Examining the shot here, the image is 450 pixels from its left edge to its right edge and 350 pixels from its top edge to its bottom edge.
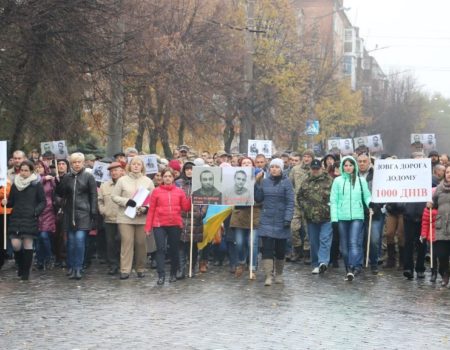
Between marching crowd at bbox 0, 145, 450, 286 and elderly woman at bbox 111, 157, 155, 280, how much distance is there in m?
0.02

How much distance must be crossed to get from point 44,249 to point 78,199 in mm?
1758

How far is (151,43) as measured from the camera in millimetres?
25938

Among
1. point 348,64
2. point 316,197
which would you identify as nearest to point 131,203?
point 316,197

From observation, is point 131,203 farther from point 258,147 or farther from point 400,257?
point 258,147

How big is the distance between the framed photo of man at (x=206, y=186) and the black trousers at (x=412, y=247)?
9.97 feet

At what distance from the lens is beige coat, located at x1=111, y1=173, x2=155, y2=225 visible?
15281 mm

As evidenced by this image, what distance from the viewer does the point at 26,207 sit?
591 inches

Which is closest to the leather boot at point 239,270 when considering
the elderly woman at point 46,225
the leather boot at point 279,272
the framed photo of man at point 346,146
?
the leather boot at point 279,272

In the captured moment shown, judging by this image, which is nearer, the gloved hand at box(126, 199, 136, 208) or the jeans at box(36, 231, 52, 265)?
the gloved hand at box(126, 199, 136, 208)

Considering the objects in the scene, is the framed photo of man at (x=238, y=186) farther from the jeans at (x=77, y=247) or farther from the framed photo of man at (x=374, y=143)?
the framed photo of man at (x=374, y=143)

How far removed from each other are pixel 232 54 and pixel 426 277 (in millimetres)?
22409

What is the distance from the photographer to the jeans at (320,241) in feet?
52.4

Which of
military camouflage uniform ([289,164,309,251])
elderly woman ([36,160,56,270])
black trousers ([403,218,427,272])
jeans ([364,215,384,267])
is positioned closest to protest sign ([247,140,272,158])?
military camouflage uniform ([289,164,309,251])

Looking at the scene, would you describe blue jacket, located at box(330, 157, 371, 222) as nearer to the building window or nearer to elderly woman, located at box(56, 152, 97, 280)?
elderly woman, located at box(56, 152, 97, 280)
